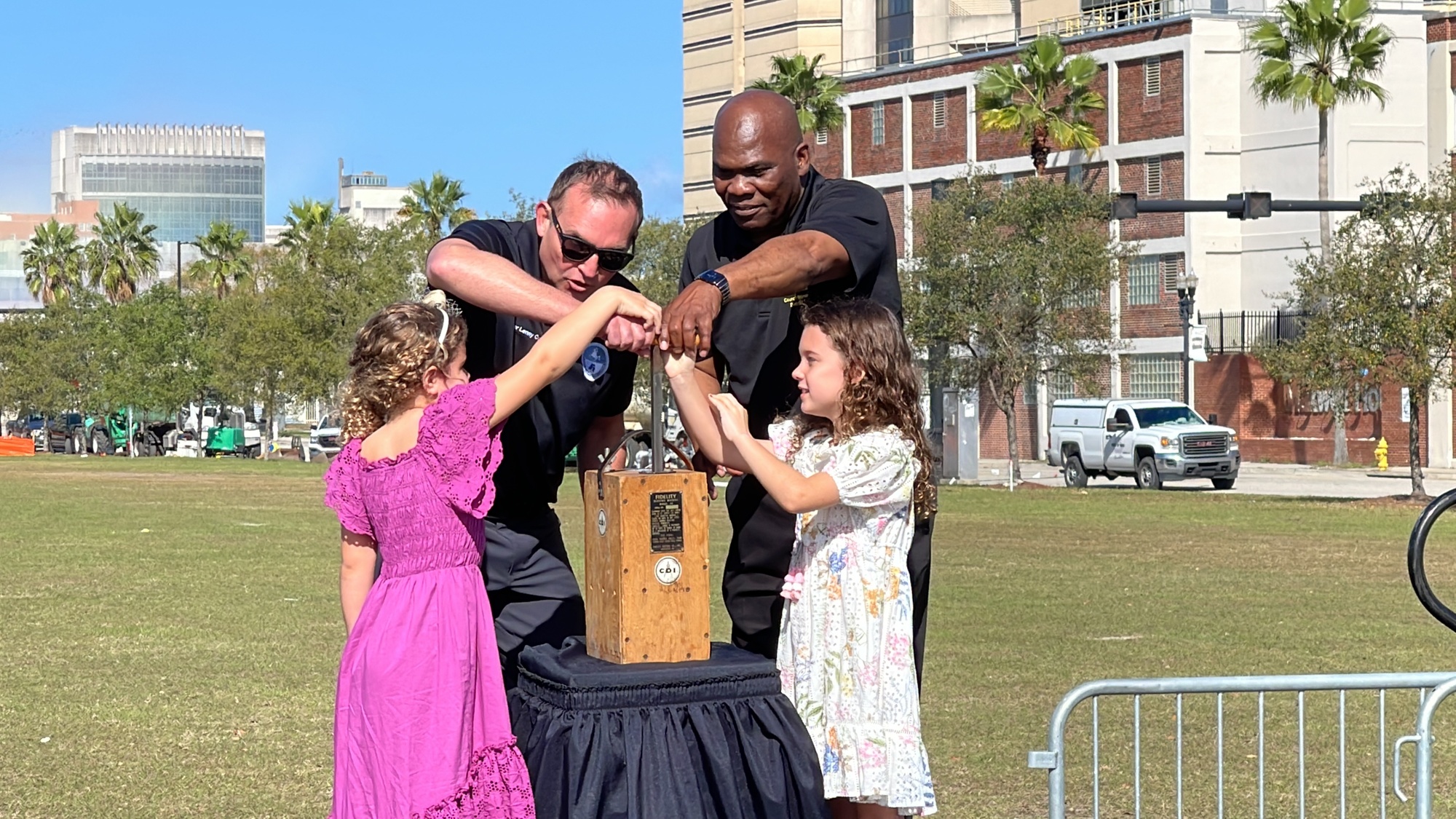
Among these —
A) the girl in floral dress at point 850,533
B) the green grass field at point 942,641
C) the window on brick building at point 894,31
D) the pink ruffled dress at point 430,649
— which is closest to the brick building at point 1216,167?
the window on brick building at point 894,31

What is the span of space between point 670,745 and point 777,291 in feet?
3.78

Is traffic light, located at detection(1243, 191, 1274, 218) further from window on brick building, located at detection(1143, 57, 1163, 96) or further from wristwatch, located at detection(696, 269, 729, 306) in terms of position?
window on brick building, located at detection(1143, 57, 1163, 96)

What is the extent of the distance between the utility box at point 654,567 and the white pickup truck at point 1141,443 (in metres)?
36.1

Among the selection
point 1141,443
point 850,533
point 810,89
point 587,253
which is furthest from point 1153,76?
point 850,533

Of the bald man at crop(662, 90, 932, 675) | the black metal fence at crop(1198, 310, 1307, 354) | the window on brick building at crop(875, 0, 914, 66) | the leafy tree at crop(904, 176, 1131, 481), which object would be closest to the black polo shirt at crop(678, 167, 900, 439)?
the bald man at crop(662, 90, 932, 675)

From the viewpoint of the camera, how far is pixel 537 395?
5.29 m

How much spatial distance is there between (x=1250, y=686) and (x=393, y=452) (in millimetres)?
2388

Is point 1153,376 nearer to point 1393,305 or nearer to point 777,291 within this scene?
point 1393,305

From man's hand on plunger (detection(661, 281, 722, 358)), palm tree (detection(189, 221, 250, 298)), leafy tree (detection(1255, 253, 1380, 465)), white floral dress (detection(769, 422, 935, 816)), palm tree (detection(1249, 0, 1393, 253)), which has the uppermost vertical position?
palm tree (detection(1249, 0, 1393, 253))

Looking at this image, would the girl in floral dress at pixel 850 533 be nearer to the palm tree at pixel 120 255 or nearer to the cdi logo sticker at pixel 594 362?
the cdi logo sticker at pixel 594 362

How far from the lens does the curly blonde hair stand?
4840 mm

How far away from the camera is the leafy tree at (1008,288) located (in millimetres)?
42906

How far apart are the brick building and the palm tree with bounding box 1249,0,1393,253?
472 centimetres

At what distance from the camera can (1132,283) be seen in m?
63.7
